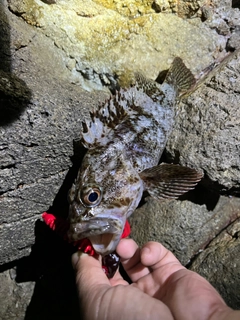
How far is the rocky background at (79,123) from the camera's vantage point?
2.63 metres

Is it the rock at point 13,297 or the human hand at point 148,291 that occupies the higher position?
the human hand at point 148,291

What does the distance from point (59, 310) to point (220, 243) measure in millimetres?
1873

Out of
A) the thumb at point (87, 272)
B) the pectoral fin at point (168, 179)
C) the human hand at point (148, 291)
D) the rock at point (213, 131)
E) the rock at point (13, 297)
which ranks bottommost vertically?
the rock at point (13, 297)

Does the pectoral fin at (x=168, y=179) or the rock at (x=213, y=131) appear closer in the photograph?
the pectoral fin at (x=168, y=179)

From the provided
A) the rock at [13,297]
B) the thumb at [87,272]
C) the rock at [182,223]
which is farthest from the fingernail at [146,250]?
the rock at [13,297]

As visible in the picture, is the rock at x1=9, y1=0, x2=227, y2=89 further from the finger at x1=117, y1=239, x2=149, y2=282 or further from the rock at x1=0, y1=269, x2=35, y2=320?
the rock at x1=0, y1=269, x2=35, y2=320

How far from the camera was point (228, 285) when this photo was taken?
2.96 m

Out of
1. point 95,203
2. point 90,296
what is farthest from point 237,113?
point 90,296

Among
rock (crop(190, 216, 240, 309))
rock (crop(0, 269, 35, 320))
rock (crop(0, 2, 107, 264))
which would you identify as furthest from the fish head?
rock (crop(0, 269, 35, 320))

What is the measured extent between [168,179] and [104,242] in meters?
0.67

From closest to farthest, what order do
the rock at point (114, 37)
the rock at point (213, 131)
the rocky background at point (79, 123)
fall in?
the rocky background at point (79, 123) → the rock at point (213, 131) → the rock at point (114, 37)

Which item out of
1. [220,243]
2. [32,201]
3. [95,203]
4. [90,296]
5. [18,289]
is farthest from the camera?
[18,289]

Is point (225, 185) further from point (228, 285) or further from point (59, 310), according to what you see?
point (59, 310)

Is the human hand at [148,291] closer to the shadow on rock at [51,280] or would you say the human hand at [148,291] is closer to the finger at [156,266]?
the finger at [156,266]
